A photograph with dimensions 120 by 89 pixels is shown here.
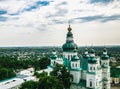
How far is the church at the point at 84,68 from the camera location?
37.2 m

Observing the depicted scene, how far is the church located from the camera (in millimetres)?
37250

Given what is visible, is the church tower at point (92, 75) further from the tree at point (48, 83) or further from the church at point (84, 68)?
the tree at point (48, 83)

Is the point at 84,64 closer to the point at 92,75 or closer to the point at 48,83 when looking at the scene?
the point at 92,75

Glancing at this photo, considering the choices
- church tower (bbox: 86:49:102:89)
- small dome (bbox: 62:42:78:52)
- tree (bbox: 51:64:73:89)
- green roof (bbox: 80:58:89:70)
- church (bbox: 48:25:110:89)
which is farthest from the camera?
small dome (bbox: 62:42:78:52)

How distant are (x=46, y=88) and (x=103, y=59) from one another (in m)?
16.5

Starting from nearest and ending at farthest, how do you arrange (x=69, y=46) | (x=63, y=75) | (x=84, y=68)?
1. (x=63, y=75)
2. (x=84, y=68)
3. (x=69, y=46)

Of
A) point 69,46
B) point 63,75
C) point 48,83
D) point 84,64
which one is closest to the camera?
point 48,83

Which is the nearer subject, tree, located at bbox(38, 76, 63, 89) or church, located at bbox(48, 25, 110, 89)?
tree, located at bbox(38, 76, 63, 89)

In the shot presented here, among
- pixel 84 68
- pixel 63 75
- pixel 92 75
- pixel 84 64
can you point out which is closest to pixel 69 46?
pixel 84 64

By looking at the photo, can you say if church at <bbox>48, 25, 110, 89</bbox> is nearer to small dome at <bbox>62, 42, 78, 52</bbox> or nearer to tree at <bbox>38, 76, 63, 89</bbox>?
small dome at <bbox>62, 42, 78, 52</bbox>

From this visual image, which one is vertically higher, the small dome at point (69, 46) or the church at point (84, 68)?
the small dome at point (69, 46)

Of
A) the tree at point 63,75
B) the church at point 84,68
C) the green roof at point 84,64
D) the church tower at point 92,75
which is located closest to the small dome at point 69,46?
the church at point 84,68

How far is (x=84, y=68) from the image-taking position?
1586 inches

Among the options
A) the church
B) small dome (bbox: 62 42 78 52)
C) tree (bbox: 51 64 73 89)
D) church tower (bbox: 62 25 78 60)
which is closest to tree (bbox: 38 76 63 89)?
tree (bbox: 51 64 73 89)
